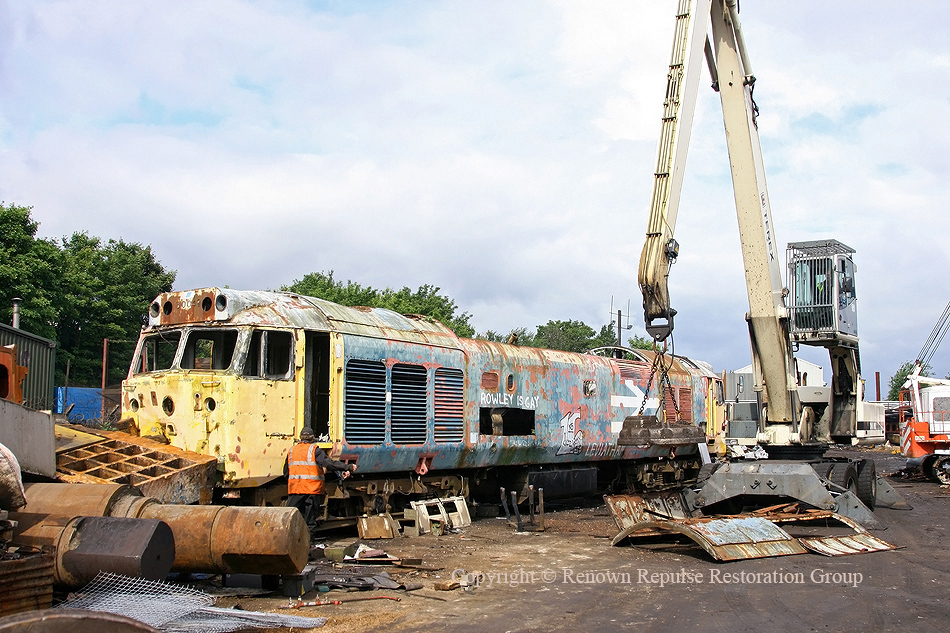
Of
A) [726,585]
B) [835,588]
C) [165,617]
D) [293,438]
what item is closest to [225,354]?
[293,438]

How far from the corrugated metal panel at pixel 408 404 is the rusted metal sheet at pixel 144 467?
9.53 ft

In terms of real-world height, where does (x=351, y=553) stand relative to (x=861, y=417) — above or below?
below

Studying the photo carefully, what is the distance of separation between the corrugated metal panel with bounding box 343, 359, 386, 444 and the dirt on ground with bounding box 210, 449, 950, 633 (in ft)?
4.64

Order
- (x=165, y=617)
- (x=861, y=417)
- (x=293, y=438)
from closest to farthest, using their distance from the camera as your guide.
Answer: (x=165, y=617) < (x=293, y=438) < (x=861, y=417)

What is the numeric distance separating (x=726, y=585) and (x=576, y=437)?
7.54m

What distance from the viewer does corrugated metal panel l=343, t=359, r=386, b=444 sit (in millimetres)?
10945

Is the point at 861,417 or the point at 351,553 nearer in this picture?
the point at 351,553

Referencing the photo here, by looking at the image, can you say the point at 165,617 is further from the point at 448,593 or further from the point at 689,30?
the point at 689,30

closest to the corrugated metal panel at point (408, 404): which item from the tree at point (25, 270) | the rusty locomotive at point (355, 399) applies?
the rusty locomotive at point (355, 399)

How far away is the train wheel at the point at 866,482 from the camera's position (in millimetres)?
14984

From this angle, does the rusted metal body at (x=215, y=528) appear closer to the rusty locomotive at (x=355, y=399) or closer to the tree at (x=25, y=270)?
the rusty locomotive at (x=355, y=399)

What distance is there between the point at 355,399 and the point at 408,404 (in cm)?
110

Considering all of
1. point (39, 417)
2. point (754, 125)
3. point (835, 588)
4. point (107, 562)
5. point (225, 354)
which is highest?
point (754, 125)

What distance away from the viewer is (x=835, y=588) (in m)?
8.11
